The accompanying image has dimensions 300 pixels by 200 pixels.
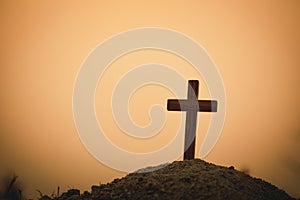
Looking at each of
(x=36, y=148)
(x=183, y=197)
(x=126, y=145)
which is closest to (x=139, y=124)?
(x=126, y=145)

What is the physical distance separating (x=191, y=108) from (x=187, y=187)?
0.99 metres

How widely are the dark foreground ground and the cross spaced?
1.09ft

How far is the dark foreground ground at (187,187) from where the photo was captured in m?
2.33

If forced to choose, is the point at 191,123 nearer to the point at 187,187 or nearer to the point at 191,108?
the point at 191,108

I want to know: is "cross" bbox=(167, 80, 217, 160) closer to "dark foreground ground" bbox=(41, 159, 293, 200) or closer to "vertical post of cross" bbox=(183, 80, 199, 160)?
"vertical post of cross" bbox=(183, 80, 199, 160)

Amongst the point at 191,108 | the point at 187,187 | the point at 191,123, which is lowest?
the point at 187,187

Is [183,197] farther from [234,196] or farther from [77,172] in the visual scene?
[77,172]

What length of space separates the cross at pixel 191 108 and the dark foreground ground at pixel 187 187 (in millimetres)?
331

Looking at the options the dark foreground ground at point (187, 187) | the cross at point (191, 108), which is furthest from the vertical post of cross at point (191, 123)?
the dark foreground ground at point (187, 187)

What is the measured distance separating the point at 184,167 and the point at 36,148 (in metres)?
1.68

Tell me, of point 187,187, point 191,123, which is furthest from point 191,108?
point 187,187

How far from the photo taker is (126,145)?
3754mm

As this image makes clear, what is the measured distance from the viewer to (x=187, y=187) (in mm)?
2387

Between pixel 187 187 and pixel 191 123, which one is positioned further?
pixel 191 123
